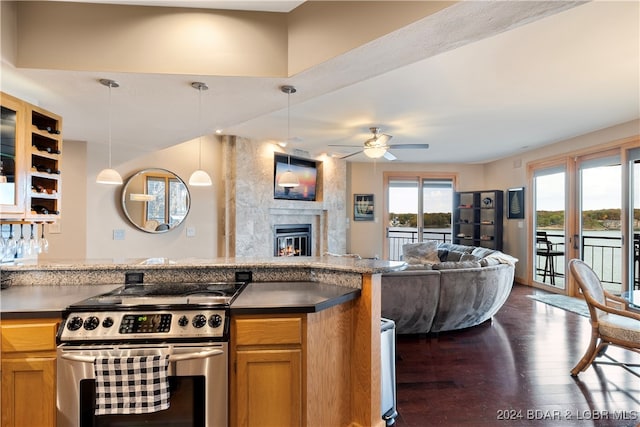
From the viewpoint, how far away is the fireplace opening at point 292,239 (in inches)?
242

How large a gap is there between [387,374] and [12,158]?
287 centimetres

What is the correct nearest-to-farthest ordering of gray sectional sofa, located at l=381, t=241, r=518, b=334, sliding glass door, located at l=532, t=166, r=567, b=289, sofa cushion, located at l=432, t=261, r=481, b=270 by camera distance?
gray sectional sofa, located at l=381, t=241, r=518, b=334 < sofa cushion, located at l=432, t=261, r=481, b=270 < sliding glass door, located at l=532, t=166, r=567, b=289

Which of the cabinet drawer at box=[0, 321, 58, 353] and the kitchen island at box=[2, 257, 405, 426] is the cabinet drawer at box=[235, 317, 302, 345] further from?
the cabinet drawer at box=[0, 321, 58, 353]

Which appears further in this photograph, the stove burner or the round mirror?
the round mirror

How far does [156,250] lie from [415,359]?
3559mm

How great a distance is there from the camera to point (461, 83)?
320 centimetres

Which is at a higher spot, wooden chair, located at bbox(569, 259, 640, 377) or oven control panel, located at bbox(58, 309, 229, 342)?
oven control panel, located at bbox(58, 309, 229, 342)

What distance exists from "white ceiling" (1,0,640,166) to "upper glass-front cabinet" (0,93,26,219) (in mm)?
209

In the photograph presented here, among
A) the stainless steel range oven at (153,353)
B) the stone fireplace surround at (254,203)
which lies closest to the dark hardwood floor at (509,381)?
the stainless steel range oven at (153,353)

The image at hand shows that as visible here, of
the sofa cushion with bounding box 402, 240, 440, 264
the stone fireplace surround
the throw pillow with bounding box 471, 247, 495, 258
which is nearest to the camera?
the stone fireplace surround

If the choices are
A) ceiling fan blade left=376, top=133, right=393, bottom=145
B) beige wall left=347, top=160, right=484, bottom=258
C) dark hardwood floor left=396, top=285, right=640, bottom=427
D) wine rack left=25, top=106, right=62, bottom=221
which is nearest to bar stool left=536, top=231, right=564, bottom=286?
dark hardwood floor left=396, top=285, right=640, bottom=427

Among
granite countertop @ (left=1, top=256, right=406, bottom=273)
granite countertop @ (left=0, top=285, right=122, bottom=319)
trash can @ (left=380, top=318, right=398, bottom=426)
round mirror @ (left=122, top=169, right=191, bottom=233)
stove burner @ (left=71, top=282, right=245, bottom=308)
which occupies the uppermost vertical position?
round mirror @ (left=122, top=169, right=191, bottom=233)

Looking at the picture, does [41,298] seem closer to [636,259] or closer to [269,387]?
[269,387]

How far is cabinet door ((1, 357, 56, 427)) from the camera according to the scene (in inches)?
66.3
